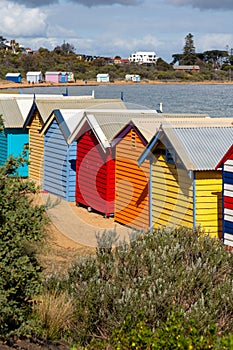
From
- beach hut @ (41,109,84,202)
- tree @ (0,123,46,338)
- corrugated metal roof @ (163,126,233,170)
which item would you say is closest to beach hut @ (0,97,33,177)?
beach hut @ (41,109,84,202)

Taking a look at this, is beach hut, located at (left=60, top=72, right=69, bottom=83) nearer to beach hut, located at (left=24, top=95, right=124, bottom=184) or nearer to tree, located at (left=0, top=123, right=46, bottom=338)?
beach hut, located at (left=24, top=95, right=124, bottom=184)

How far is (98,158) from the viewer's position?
17234 mm

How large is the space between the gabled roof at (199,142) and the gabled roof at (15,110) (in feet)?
30.8

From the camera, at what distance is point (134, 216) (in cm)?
1571

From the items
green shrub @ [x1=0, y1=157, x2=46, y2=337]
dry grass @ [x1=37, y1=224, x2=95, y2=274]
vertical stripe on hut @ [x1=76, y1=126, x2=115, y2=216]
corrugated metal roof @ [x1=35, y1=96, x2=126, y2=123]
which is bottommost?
dry grass @ [x1=37, y1=224, x2=95, y2=274]

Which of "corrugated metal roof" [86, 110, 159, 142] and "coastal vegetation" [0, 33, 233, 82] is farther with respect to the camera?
"coastal vegetation" [0, 33, 233, 82]

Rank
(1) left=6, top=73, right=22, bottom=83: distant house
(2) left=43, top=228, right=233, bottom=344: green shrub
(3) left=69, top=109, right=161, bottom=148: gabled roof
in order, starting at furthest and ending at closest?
1. (1) left=6, top=73, right=22, bottom=83: distant house
2. (3) left=69, top=109, right=161, bottom=148: gabled roof
3. (2) left=43, top=228, right=233, bottom=344: green shrub

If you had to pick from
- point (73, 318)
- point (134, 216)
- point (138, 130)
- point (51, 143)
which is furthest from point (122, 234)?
point (73, 318)

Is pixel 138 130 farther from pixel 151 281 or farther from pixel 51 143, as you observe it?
pixel 151 281

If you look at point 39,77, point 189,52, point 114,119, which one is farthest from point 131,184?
point 39,77

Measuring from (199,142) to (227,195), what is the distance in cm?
153

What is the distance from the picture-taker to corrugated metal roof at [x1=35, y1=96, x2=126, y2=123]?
68.9ft

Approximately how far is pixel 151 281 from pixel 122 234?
6974 mm

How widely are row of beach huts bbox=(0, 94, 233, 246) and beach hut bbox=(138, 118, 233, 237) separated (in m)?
0.02
